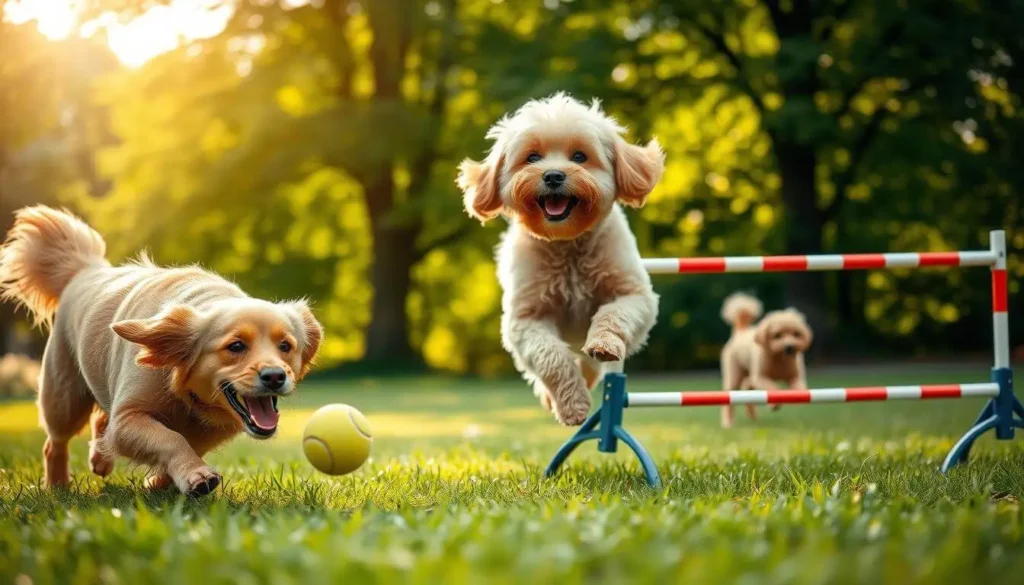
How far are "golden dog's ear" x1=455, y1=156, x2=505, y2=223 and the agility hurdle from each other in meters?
0.86

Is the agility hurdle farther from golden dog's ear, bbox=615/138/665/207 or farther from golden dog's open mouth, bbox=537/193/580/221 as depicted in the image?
golden dog's open mouth, bbox=537/193/580/221

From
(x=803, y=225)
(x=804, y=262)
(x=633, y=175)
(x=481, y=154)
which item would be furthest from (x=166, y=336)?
(x=803, y=225)

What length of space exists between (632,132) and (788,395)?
16599mm

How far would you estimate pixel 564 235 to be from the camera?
478 cm

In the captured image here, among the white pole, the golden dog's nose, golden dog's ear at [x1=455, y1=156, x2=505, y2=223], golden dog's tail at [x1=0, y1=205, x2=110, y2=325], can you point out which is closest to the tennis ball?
the golden dog's nose

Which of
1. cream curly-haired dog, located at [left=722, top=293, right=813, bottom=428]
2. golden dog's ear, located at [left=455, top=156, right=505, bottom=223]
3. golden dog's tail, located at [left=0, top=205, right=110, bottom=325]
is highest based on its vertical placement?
golden dog's ear, located at [left=455, top=156, right=505, bottom=223]

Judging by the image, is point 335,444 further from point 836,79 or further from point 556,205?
point 836,79

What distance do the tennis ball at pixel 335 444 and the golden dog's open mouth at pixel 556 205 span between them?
4.40ft

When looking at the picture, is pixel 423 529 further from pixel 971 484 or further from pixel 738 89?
pixel 738 89

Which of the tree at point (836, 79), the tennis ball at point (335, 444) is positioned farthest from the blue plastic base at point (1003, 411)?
the tree at point (836, 79)

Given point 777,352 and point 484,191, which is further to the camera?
point 777,352

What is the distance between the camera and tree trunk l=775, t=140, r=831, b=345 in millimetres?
20609

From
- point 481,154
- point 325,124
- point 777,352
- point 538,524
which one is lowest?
point 777,352

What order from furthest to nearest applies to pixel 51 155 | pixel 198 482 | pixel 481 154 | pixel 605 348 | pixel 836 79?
pixel 51 155 < pixel 481 154 < pixel 836 79 < pixel 605 348 < pixel 198 482
